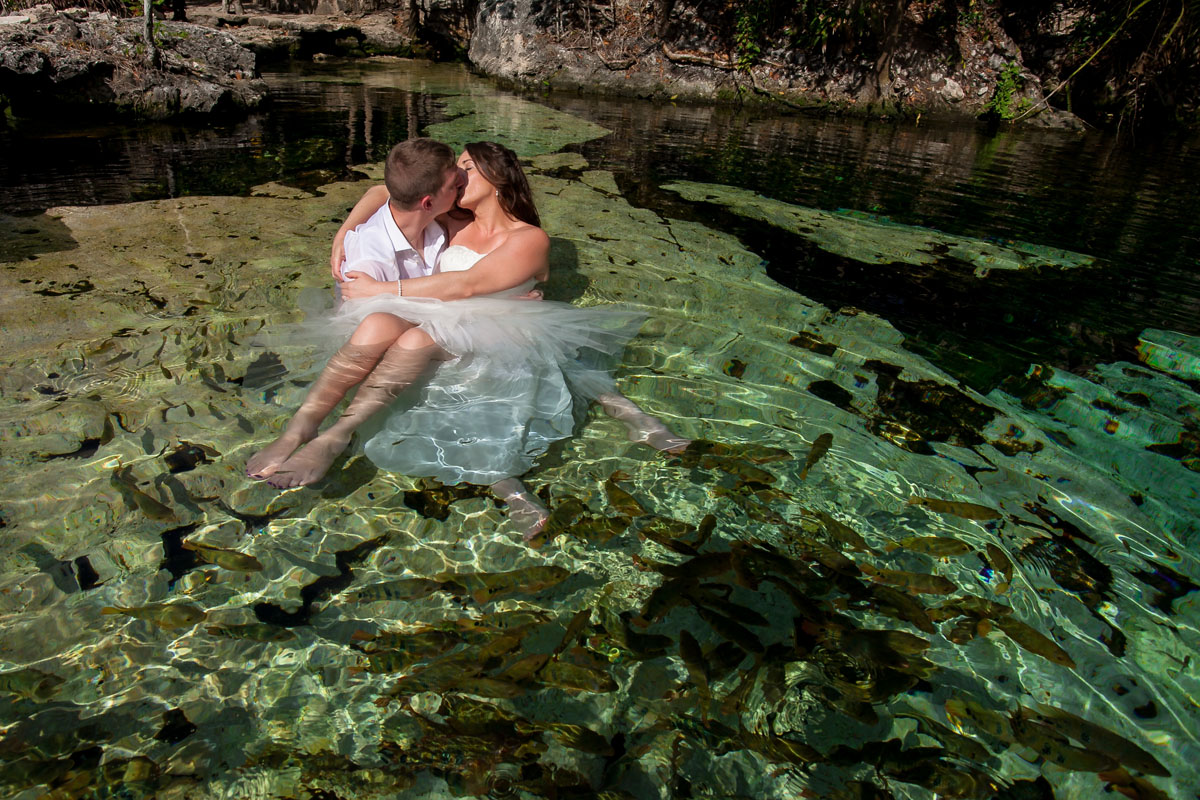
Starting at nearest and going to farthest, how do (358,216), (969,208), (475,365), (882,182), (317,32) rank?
(475,365), (358,216), (969,208), (882,182), (317,32)

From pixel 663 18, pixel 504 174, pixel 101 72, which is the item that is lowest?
pixel 504 174

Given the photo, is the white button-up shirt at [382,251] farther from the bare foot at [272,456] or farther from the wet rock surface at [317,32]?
the wet rock surface at [317,32]

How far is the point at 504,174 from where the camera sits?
3566mm

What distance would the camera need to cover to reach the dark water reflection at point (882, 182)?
16.0ft

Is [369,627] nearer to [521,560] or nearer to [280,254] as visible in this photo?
[521,560]

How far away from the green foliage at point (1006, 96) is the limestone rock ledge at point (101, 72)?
572 inches

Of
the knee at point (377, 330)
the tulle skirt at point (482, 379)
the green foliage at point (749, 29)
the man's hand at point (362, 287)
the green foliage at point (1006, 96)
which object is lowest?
the tulle skirt at point (482, 379)

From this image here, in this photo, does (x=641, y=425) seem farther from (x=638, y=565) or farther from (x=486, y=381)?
(x=638, y=565)

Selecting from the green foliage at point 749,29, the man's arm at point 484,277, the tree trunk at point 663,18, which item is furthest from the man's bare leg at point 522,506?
the tree trunk at point 663,18

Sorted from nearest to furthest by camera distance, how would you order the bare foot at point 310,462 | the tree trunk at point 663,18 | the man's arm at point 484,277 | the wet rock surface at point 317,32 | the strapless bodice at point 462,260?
the bare foot at point 310,462 < the man's arm at point 484,277 < the strapless bodice at point 462,260 < the tree trunk at point 663,18 < the wet rock surface at point 317,32

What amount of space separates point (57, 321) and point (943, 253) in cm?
652

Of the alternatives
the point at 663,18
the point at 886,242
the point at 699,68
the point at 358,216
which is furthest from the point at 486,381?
the point at 663,18

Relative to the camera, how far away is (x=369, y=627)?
7.44 feet

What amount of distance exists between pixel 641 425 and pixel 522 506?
2.67ft
